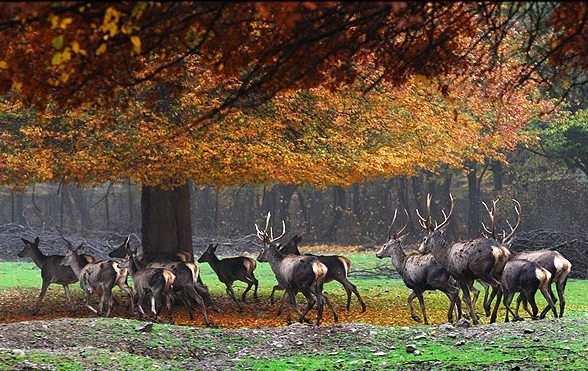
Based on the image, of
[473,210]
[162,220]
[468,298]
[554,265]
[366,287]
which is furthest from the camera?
[473,210]

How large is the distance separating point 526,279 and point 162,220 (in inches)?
330

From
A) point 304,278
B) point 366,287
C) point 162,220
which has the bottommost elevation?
point 366,287

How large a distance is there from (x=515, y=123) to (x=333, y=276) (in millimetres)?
6189

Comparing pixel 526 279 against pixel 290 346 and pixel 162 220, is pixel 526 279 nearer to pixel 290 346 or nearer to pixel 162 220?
pixel 290 346

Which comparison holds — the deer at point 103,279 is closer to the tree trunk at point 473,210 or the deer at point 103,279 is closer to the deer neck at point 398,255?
the deer neck at point 398,255

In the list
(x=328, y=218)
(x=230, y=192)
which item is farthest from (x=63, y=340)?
(x=230, y=192)

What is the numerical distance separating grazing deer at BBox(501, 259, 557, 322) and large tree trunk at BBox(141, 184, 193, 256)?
7.75 meters

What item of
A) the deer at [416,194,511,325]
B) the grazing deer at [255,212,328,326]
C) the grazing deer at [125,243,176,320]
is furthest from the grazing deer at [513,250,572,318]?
the grazing deer at [125,243,176,320]

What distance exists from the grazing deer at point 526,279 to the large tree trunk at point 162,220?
775 cm

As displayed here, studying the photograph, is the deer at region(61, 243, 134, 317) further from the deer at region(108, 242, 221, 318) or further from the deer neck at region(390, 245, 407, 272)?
the deer neck at region(390, 245, 407, 272)

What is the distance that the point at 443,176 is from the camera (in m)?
42.8

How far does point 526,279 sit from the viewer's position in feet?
48.4

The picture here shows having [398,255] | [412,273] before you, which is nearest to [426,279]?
[412,273]

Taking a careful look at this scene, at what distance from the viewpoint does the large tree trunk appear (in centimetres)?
2036
